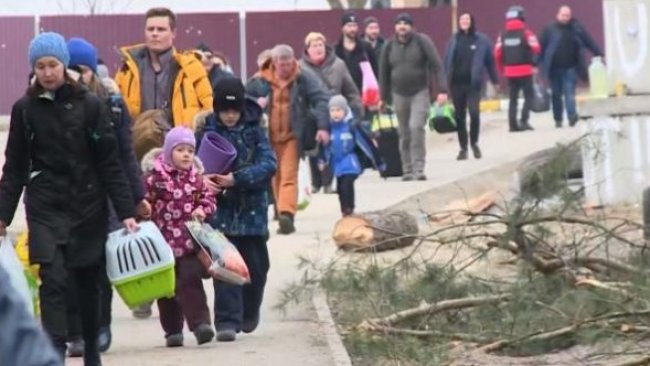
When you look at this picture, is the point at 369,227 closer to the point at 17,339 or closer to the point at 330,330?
the point at 330,330

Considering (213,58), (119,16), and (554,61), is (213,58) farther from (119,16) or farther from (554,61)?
(119,16)

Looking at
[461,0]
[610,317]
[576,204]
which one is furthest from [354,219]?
[461,0]

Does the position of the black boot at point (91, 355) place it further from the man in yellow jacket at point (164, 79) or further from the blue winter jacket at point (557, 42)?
the blue winter jacket at point (557, 42)

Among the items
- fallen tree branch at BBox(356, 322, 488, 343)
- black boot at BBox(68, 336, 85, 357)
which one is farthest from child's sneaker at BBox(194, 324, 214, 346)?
fallen tree branch at BBox(356, 322, 488, 343)

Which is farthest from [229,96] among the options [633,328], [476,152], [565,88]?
[565,88]

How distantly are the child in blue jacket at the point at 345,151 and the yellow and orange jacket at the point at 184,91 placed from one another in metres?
5.51

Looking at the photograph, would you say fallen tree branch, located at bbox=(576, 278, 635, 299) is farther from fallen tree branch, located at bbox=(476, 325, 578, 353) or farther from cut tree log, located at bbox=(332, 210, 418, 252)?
cut tree log, located at bbox=(332, 210, 418, 252)

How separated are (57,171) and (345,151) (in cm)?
805

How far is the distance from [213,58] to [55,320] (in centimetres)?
586

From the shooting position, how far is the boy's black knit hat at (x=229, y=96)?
9.04 m

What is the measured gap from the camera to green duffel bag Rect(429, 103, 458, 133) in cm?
2266

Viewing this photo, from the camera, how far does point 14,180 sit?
759 centimetres

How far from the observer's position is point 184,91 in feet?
32.0

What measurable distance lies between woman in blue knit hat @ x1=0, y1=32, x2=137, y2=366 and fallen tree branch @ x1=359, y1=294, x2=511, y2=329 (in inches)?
67.1
